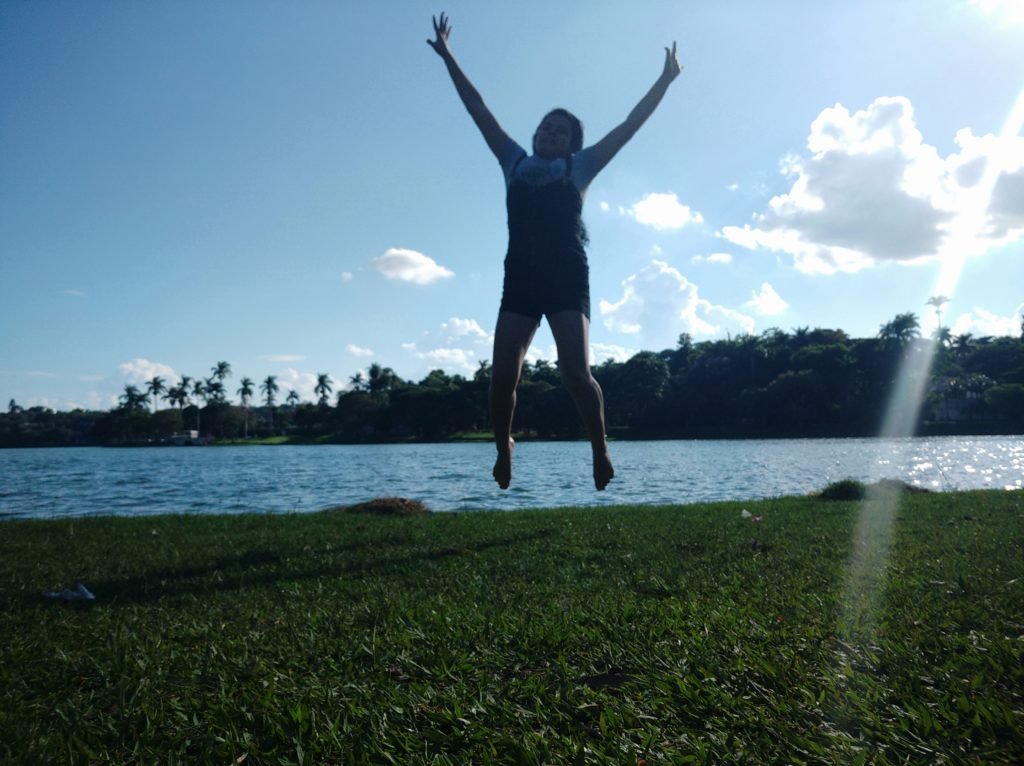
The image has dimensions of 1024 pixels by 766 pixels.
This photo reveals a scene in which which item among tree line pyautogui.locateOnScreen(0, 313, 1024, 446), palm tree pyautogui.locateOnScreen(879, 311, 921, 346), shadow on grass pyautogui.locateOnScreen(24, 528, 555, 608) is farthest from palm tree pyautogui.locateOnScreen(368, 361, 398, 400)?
shadow on grass pyautogui.locateOnScreen(24, 528, 555, 608)

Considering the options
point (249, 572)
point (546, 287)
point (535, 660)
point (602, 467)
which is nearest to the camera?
point (535, 660)

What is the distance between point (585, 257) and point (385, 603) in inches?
108

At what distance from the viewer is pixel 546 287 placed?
3.60m

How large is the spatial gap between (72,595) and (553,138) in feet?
16.4

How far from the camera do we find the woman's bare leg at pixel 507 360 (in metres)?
3.63

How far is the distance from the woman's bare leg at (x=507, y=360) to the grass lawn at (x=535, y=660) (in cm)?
121

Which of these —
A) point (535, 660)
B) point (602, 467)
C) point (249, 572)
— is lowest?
point (249, 572)

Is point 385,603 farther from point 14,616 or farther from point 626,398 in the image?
point 626,398

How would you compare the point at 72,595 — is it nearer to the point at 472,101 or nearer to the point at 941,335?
the point at 472,101

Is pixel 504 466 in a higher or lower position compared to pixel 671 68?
lower

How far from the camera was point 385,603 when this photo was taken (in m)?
4.79

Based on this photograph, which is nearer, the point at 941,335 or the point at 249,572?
the point at 249,572

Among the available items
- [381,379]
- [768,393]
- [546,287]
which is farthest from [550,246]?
[381,379]

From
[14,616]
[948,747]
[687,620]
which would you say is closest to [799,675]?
[948,747]
